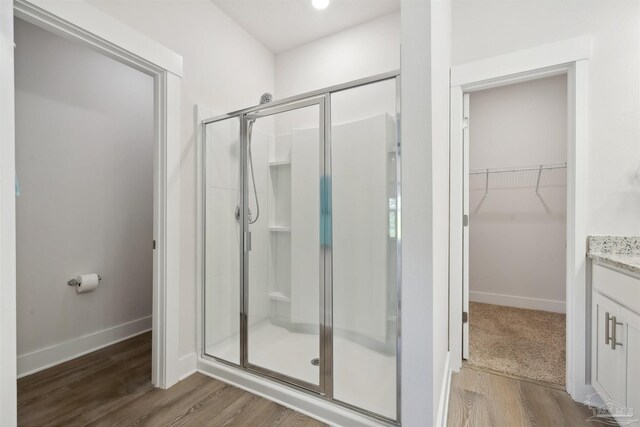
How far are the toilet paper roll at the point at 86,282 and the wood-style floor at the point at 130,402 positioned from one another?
1.71 feet

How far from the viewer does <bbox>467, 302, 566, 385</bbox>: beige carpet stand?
77.2 inches

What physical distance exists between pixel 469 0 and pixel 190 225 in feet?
8.25

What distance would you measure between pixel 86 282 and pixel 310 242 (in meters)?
1.72

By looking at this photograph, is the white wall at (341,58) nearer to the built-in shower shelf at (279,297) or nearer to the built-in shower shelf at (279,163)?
the built-in shower shelf at (279,163)

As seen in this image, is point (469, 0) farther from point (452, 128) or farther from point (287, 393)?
point (287, 393)

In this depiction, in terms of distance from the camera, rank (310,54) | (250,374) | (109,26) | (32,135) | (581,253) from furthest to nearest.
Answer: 1. (310,54)
2. (32,135)
3. (250,374)
4. (581,253)
5. (109,26)

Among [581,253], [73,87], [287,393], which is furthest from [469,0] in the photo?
[73,87]

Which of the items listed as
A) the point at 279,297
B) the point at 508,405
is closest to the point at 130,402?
the point at 279,297

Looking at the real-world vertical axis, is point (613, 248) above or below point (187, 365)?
above

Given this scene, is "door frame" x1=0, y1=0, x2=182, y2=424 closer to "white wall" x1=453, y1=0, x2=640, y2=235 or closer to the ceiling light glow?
the ceiling light glow

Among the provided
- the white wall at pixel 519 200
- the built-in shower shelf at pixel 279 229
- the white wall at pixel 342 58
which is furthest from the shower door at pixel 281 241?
the white wall at pixel 519 200

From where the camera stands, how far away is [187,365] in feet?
6.27

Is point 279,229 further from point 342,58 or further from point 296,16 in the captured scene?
point 296,16

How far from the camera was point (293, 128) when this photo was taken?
6.54 feet
